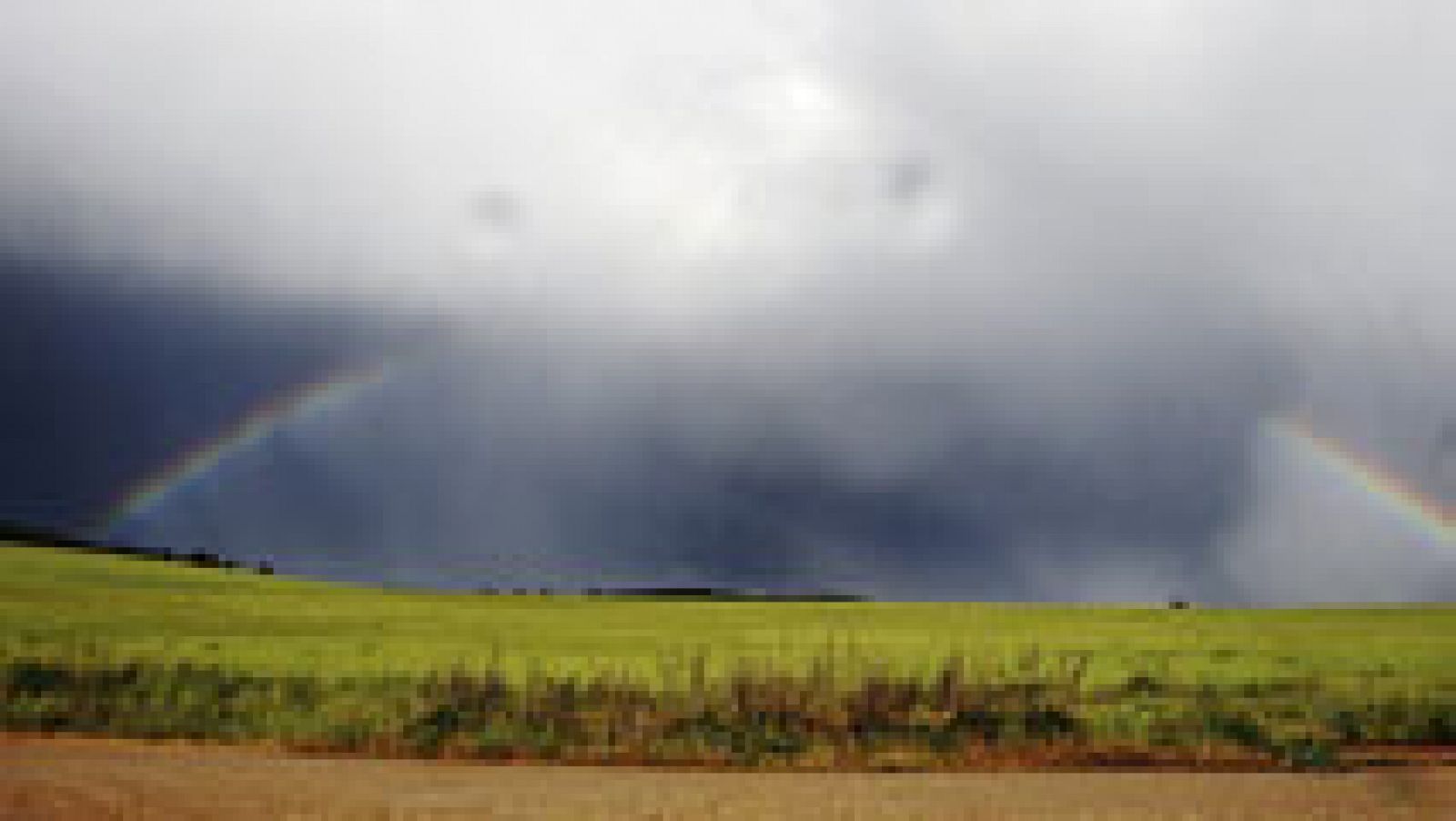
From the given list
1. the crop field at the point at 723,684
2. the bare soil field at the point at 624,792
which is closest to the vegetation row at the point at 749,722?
the crop field at the point at 723,684

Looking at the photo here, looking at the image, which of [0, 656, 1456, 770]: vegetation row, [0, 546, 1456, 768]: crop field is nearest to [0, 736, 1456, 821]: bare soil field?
[0, 656, 1456, 770]: vegetation row

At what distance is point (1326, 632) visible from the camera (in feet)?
165

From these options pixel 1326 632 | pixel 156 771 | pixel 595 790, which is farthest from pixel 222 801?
pixel 1326 632

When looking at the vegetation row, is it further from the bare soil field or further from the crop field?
the bare soil field

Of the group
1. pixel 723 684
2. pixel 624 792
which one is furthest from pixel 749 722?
pixel 723 684

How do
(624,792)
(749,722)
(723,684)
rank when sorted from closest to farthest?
(624,792) → (749,722) → (723,684)

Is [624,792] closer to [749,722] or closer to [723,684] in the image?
[749,722]

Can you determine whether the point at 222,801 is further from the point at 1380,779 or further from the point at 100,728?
the point at 1380,779

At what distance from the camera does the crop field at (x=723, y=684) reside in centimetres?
1998

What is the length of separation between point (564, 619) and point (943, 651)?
2383 cm

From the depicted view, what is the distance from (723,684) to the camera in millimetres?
27453

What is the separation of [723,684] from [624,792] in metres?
A: 11.9

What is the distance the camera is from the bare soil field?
14.1 metres

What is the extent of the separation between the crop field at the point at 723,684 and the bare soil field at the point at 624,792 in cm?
174
